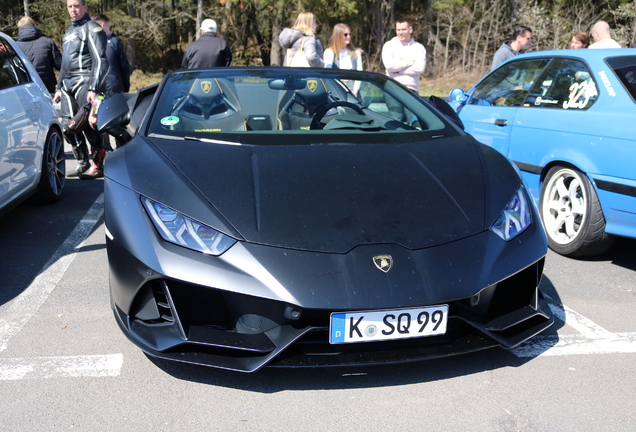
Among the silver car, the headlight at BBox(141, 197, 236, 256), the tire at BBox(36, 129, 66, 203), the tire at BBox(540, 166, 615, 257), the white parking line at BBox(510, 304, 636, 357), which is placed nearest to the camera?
the headlight at BBox(141, 197, 236, 256)

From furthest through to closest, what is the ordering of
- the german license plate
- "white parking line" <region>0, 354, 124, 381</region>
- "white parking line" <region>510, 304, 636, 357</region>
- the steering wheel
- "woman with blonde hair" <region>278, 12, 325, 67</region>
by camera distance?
"woman with blonde hair" <region>278, 12, 325, 67</region> < the steering wheel < "white parking line" <region>510, 304, 636, 357</region> < "white parking line" <region>0, 354, 124, 381</region> < the german license plate

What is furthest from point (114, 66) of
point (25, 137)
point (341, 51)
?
point (341, 51)

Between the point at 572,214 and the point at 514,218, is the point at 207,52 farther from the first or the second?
the point at 514,218

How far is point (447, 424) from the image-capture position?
2262mm

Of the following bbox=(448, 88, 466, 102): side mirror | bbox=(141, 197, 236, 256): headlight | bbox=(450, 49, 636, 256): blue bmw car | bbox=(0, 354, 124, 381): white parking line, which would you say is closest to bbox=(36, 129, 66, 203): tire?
bbox=(0, 354, 124, 381): white parking line

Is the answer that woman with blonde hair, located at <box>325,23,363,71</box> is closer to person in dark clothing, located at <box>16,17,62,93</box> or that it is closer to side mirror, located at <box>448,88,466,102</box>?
side mirror, located at <box>448,88,466,102</box>

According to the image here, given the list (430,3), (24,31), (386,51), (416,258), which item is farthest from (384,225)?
(430,3)

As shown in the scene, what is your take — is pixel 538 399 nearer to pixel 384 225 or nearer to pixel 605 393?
pixel 605 393

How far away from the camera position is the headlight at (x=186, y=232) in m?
2.35

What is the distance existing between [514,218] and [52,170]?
426 cm

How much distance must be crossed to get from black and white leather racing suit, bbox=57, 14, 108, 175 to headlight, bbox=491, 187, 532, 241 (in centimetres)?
482

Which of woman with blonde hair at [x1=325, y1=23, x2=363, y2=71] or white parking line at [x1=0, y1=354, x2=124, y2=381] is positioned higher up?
woman with blonde hair at [x1=325, y1=23, x2=363, y2=71]

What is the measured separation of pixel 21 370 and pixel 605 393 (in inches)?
97.1

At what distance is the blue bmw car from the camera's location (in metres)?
3.76
